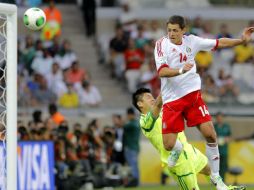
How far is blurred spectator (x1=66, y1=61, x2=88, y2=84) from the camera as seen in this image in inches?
960

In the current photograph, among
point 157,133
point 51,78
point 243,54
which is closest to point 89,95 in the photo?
point 51,78

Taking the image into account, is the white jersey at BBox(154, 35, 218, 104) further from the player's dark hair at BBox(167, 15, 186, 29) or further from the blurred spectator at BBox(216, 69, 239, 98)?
the blurred spectator at BBox(216, 69, 239, 98)

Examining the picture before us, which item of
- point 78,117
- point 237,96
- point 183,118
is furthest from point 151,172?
point 183,118

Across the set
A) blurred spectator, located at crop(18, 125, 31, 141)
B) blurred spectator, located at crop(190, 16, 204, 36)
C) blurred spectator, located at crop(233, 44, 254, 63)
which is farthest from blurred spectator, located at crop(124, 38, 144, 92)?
blurred spectator, located at crop(18, 125, 31, 141)

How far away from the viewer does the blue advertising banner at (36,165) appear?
60.4 ft

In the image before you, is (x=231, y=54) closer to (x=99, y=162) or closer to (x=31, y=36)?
(x=31, y=36)

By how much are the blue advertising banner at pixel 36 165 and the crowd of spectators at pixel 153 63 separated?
20.4 ft

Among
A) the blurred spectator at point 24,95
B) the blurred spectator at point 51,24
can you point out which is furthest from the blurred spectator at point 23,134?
the blurred spectator at point 51,24

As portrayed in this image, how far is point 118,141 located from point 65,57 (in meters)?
3.94

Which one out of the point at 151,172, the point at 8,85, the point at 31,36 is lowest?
the point at 151,172

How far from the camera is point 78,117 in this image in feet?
77.4

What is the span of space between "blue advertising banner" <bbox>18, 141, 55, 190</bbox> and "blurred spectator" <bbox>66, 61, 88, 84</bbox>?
18.7 ft

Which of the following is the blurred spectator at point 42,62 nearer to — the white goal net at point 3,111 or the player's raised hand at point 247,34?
the white goal net at point 3,111

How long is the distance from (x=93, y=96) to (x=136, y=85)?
1555mm
